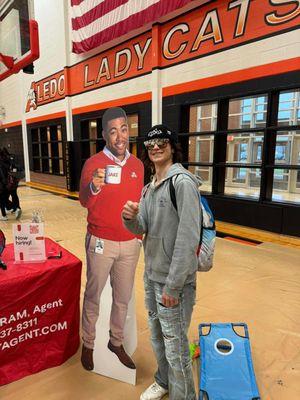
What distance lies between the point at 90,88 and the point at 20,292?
7936mm

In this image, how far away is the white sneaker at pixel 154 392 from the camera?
161cm

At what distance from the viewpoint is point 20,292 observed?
1.73 meters

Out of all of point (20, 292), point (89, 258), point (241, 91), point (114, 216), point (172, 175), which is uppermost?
point (241, 91)

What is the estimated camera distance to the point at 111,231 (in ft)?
5.57

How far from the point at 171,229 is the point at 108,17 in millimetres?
7018

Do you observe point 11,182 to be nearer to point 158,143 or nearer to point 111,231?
point 111,231

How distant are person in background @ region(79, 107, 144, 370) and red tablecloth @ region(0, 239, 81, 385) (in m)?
0.17

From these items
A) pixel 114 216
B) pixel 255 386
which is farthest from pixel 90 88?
pixel 255 386

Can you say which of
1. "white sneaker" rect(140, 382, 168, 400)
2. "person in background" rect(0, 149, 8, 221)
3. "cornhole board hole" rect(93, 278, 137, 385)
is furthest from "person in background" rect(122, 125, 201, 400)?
"person in background" rect(0, 149, 8, 221)

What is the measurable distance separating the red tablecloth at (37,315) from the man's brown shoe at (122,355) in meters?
0.32

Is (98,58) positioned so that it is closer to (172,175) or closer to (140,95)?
(140,95)

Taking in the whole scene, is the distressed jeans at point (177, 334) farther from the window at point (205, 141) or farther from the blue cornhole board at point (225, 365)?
the window at point (205, 141)

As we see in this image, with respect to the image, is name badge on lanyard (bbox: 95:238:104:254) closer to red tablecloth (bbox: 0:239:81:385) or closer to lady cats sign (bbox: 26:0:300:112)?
red tablecloth (bbox: 0:239:81:385)

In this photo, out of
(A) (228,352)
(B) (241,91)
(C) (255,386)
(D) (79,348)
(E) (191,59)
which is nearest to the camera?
(C) (255,386)
